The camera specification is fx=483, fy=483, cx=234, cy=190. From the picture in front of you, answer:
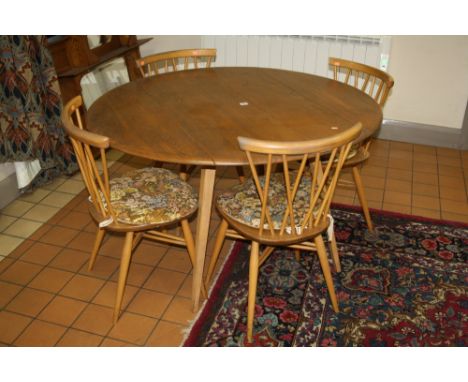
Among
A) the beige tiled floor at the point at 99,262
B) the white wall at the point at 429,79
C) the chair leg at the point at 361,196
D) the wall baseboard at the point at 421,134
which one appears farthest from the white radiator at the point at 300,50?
the chair leg at the point at 361,196

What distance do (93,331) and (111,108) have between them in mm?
964

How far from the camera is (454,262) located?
2.44 metres

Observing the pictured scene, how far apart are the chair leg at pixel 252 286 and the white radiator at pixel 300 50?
2109 mm

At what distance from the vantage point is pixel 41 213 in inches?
112

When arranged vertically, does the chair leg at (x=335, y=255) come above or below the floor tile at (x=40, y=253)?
above

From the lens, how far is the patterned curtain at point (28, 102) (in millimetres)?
2666

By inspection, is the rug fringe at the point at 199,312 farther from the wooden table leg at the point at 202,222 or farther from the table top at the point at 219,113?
the table top at the point at 219,113

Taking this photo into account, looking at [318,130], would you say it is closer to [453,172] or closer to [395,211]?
[395,211]

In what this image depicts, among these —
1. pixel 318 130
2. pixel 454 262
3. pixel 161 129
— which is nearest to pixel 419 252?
pixel 454 262

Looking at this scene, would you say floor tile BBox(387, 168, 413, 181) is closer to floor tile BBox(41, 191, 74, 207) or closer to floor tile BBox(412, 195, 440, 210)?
floor tile BBox(412, 195, 440, 210)

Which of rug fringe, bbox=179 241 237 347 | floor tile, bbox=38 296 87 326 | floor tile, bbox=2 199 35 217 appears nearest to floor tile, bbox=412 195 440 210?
rug fringe, bbox=179 241 237 347

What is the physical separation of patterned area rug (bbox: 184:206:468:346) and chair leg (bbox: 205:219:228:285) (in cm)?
6

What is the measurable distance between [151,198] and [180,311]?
1.72ft

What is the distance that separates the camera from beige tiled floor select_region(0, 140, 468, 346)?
2057 millimetres
